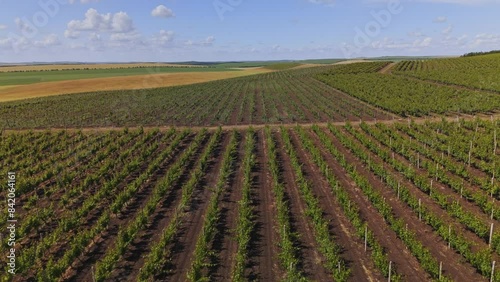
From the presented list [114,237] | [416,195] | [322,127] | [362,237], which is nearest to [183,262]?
[114,237]

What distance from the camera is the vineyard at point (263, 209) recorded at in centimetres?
1495

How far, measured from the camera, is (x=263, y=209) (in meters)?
20.9

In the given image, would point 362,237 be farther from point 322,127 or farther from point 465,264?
point 322,127

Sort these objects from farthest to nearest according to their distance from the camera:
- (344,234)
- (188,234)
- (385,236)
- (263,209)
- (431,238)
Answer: (263,209) → (188,234) → (344,234) → (385,236) → (431,238)

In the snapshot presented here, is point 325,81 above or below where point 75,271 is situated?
above

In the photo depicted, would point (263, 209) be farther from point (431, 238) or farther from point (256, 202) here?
point (431, 238)

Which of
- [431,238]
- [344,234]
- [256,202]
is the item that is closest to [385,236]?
[344,234]

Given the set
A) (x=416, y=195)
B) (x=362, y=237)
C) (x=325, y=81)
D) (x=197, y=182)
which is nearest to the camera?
(x=362, y=237)

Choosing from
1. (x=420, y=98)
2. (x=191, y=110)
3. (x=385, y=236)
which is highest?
(x=420, y=98)

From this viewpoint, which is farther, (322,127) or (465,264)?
(322,127)

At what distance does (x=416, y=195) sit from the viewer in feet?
72.7

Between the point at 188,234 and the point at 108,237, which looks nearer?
the point at 108,237

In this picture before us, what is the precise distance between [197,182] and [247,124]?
67.1 feet

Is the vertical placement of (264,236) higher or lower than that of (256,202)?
lower
